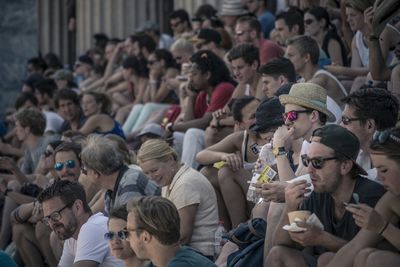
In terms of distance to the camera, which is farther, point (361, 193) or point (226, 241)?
point (226, 241)

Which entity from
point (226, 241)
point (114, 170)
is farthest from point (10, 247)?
point (226, 241)

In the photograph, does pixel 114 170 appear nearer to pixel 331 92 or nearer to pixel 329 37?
pixel 331 92

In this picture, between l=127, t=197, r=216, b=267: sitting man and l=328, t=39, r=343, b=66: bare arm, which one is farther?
l=328, t=39, r=343, b=66: bare arm

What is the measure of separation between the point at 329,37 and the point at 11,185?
3.75 meters

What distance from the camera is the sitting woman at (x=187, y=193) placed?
9922 millimetres

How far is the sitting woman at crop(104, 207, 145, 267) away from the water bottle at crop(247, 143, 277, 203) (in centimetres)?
98

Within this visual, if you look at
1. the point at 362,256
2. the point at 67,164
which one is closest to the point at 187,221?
the point at 67,164

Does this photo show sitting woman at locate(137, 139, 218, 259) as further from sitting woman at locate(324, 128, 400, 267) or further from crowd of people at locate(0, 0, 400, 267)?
sitting woman at locate(324, 128, 400, 267)

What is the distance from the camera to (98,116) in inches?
573

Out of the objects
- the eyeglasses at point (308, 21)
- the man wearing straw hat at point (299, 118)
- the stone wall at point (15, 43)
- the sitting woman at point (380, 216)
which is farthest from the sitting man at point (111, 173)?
the stone wall at point (15, 43)

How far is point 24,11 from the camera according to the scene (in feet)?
61.7

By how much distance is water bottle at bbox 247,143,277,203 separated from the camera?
29.5 ft

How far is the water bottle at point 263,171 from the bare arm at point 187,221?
1.57ft

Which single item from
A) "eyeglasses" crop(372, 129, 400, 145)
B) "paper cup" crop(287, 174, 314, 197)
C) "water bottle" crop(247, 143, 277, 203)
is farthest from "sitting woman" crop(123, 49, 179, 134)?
"eyeglasses" crop(372, 129, 400, 145)
